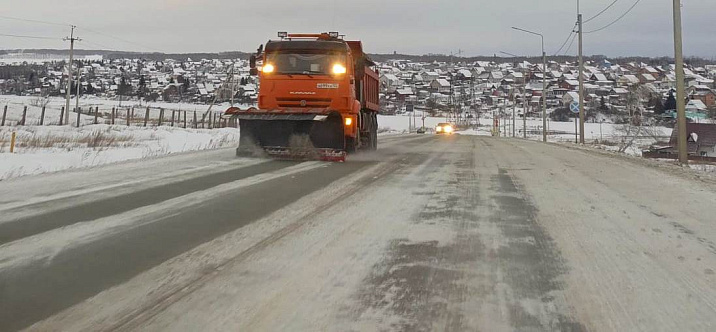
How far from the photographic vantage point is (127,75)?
454ft

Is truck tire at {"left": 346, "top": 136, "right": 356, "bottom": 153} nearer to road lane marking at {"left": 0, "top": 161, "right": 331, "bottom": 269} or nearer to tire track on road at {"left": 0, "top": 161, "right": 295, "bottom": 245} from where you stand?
tire track on road at {"left": 0, "top": 161, "right": 295, "bottom": 245}

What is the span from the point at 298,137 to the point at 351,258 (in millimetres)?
9634

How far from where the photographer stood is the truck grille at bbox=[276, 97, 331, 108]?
14289 mm

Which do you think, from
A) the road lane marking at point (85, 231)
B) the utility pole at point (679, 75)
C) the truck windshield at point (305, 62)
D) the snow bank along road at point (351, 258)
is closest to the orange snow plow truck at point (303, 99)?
the truck windshield at point (305, 62)

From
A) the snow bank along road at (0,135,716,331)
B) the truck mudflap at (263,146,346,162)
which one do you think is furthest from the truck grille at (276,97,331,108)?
the snow bank along road at (0,135,716,331)

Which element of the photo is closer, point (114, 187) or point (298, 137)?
point (114, 187)

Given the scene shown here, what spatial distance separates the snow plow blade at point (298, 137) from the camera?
46.7 ft

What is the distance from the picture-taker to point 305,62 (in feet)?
47.0

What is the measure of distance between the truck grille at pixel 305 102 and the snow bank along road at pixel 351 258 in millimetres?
5155

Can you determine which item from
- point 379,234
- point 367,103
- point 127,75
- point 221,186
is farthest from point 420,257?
point 127,75

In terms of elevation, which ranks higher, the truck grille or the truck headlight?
the truck headlight

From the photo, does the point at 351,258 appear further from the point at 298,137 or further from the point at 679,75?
the point at 679,75

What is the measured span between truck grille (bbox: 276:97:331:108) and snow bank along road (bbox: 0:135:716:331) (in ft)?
16.9

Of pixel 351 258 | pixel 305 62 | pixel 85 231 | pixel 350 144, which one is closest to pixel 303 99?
pixel 305 62
